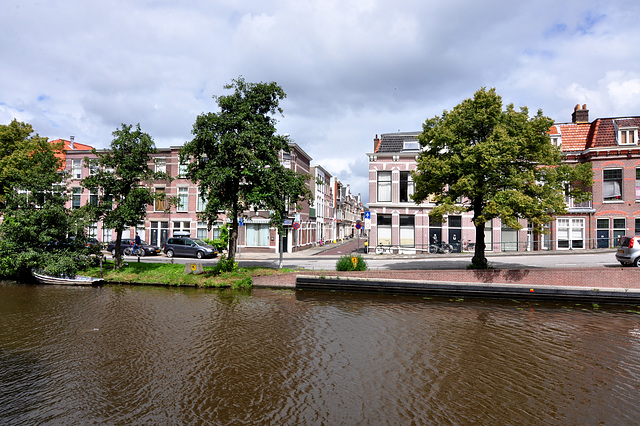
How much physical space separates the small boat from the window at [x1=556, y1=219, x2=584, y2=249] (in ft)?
120

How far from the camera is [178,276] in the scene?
832 inches

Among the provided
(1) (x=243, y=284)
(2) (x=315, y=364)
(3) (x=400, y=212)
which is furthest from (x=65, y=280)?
(3) (x=400, y=212)

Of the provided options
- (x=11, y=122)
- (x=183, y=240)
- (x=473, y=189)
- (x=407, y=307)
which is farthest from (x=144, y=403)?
(x=11, y=122)

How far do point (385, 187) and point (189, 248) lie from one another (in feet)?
62.1

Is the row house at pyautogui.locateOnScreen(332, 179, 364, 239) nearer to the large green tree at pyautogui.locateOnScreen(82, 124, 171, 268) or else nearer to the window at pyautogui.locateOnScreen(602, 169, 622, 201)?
the window at pyautogui.locateOnScreen(602, 169, 622, 201)

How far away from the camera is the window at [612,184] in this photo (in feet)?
101

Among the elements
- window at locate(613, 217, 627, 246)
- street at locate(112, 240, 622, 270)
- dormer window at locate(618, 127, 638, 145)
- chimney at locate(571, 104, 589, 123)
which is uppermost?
chimney at locate(571, 104, 589, 123)

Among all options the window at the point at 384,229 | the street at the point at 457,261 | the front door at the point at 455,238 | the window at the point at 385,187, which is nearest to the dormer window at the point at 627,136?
the street at the point at 457,261

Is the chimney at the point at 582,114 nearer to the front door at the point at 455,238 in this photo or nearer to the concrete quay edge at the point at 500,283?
the front door at the point at 455,238

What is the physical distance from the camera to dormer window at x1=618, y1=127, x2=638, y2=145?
3044cm

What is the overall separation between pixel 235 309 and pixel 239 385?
732 centimetres

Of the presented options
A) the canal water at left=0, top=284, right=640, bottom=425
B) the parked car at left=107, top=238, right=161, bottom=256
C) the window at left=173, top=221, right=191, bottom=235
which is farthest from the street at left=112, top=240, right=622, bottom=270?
the canal water at left=0, top=284, right=640, bottom=425

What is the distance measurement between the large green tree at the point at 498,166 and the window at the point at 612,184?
55.7 feet

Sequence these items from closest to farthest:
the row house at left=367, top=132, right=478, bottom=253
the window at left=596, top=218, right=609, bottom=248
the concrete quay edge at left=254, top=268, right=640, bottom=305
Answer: the concrete quay edge at left=254, top=268, right=640, bottom=305 < the window at left=596, top=218, right=609, bottom=248 < the row house at left=367, top=132, right=478, bottom=253
